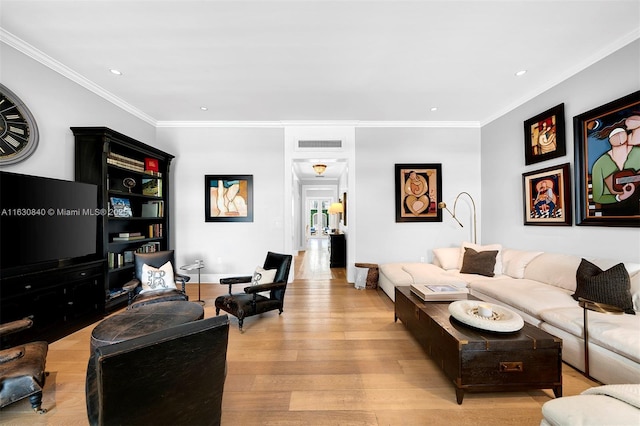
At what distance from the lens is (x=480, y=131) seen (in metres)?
4.91

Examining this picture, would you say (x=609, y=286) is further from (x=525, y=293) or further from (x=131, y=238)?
(x=131, y=238)

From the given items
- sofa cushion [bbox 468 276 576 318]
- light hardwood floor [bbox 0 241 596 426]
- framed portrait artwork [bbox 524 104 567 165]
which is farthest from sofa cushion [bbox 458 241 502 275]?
light hardwood floor [bbox 0 241 596 426]

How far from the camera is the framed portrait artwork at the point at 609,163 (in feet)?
8.27

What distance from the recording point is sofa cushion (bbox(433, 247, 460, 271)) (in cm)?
421

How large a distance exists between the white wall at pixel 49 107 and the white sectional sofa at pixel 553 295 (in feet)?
14.9

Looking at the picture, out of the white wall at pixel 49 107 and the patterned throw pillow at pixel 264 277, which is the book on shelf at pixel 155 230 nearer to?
the white wall at pixel 49 107

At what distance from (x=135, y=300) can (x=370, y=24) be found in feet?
12.6

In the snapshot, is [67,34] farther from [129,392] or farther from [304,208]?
[304,208]

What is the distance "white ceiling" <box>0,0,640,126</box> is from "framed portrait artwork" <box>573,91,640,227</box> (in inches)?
27.0

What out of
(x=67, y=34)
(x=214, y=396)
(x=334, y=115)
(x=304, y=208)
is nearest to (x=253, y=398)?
(x=214, y=396)

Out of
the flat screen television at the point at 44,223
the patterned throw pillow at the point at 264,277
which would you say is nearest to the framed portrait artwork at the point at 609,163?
the patterned throw pillow at the point at 264,277

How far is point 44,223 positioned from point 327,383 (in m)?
3.19

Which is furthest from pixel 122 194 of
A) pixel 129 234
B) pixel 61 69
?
pixel 61 69

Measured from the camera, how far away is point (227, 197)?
16.1ft
